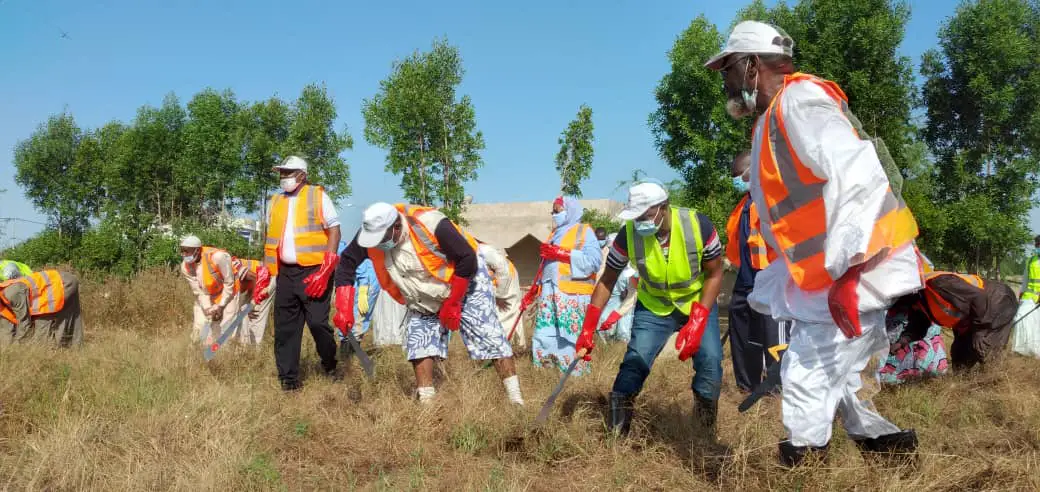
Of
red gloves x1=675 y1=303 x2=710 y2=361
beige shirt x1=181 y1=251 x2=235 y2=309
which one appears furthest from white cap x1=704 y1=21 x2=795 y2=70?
beige shirt x1=181 y1=251 x2=235 y2=309

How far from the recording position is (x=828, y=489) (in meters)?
2.70

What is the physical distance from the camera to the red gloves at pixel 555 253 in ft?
22.4

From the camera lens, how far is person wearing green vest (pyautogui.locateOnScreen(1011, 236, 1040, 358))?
8.39 m

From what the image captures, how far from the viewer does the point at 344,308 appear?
4965 millimetres

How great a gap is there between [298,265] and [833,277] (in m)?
4.14

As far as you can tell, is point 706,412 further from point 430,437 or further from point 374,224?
point 374,224

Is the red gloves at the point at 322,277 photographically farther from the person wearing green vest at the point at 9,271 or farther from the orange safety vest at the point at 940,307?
the orange safety vest at the point at 940,307

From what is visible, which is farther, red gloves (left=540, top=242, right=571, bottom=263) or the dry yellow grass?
red gloves (left=540, top=242, right=571, bottom=263)

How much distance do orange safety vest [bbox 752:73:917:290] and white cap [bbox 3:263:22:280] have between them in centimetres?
739

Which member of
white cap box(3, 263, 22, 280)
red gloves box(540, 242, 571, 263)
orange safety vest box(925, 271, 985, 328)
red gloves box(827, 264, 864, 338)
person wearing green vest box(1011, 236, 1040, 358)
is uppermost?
red gloves box(827, 264, 864, 338)

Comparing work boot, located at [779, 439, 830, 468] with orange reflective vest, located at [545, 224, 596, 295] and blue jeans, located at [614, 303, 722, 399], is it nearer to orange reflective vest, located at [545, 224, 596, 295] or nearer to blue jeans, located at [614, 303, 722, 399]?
blue jeans, located at [614, 303, 722, 399]

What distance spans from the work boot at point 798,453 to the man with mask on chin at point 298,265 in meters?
3.66

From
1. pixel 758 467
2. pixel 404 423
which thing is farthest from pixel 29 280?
pixel 758 467

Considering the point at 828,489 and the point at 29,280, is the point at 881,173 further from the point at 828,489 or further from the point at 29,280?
the point at 29,280
